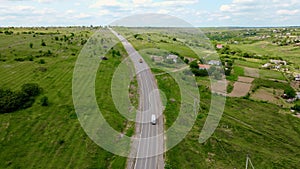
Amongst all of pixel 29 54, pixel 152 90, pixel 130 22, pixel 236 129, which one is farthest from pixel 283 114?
pixel 29 54

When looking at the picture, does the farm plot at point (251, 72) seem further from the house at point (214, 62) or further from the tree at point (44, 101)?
the tree at point (44, 101)

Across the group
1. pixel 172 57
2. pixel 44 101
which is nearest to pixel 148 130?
pixel 44 101

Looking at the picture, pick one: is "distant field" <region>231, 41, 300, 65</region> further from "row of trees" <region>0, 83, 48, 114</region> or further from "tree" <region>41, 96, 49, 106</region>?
"row of trees" <region>0, 83, 48, 114</region>

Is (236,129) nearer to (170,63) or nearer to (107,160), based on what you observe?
(107,160)

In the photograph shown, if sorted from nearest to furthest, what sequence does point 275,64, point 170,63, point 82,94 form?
point 82,94
point 170,63
point 275,64

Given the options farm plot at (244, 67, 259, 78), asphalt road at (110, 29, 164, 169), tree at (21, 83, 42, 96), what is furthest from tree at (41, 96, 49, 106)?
farm plot at (244, 67, 259, 78)
